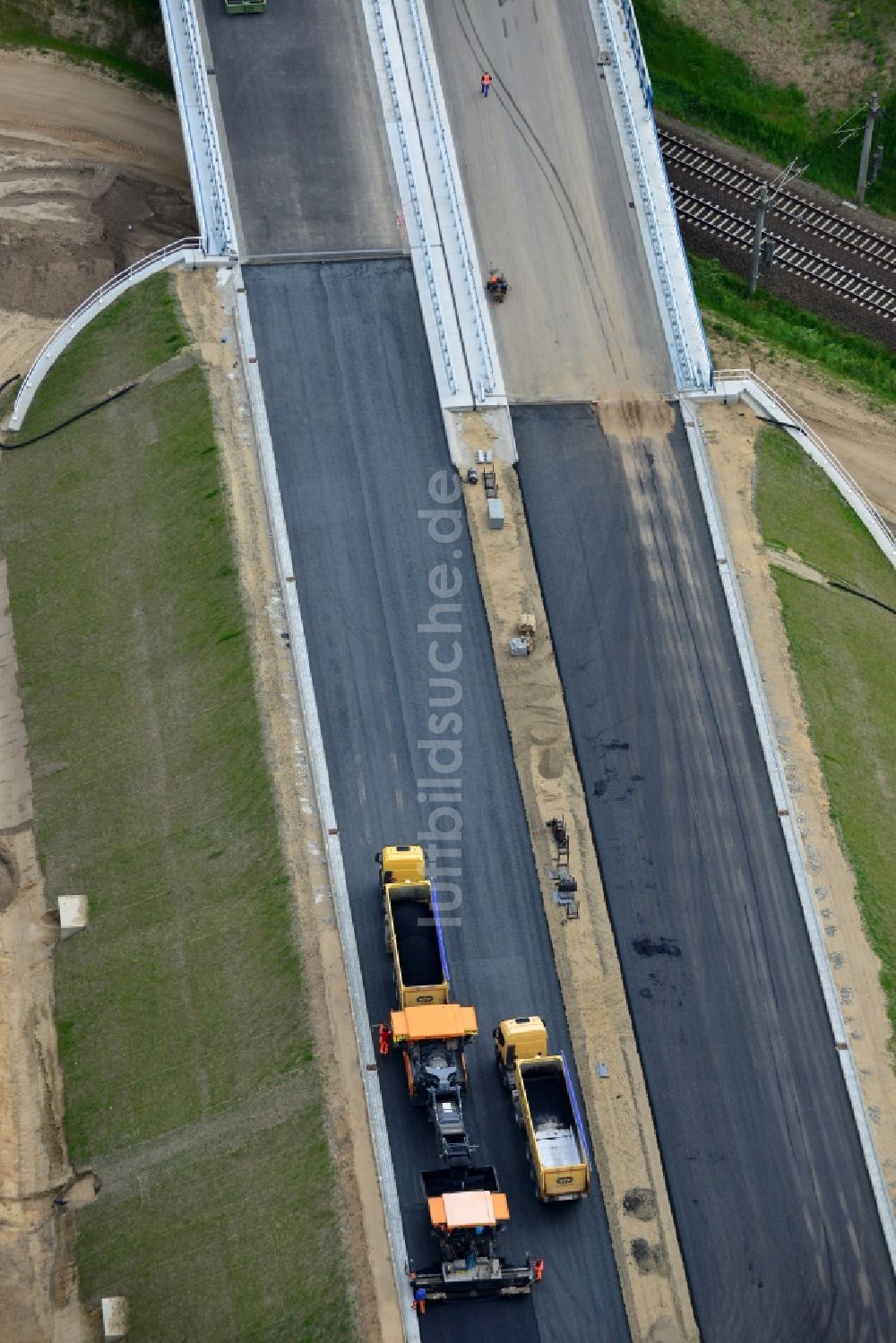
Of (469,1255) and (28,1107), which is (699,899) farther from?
(28,1107)

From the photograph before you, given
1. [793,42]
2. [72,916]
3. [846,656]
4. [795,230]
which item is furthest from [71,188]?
[846,656]

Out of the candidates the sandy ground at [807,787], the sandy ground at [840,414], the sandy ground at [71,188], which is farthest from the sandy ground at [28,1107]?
the sandy ground at [840,414]

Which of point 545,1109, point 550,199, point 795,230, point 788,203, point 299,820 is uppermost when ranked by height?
point 788,203

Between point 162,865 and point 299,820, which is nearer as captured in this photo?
point 299,820

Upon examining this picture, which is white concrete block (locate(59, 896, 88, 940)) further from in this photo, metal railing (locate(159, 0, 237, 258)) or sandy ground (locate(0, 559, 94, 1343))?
metal railing (locate(159, 0, 237, 258))

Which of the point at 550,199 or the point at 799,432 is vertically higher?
the point at 550,199

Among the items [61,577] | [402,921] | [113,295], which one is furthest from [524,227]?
[402,921]

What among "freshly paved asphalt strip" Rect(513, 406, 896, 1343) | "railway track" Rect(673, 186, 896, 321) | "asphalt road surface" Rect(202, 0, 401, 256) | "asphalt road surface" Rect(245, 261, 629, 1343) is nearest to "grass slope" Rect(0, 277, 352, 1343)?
"asphalt road surface" Rect(245, 261, 629, 1343)
